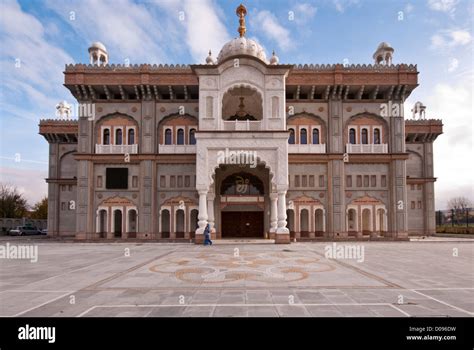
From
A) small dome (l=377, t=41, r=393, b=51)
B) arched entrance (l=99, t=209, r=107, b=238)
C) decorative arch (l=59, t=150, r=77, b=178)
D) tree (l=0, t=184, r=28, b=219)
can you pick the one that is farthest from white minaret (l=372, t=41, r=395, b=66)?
tree (l=0, t=184, r=28, b=219)

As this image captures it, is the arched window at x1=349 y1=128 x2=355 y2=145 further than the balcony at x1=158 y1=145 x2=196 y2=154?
Yes

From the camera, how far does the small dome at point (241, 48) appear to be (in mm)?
27875

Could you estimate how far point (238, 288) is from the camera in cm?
905

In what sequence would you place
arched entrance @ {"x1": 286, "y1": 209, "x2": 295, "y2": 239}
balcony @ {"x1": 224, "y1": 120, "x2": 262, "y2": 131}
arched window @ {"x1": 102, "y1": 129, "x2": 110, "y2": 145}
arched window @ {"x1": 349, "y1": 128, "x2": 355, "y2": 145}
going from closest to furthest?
balcony @ {"x1": 224, "y1": 120, "x2": 262, "y2": 131}, arched entrance @ {"x1": 286, "y1": 209, "x2": 295, "y2": 239}, arched window @ {"x1": 349, "y1": 128, "x2": 355, "y2": 145}, arched window @ {"x1": 102, "y1": 129, "x2": 110, "y2": 145}

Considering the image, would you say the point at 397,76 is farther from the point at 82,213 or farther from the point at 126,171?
the point at 82,213

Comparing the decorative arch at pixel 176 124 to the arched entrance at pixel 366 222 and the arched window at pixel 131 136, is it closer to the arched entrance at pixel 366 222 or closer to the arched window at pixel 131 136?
the arched window at pixel 131 136

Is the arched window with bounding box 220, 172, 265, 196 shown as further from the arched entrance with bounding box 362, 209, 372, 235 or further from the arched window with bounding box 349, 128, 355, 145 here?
the arched entrance with bounding box 362, 209, 372, 235

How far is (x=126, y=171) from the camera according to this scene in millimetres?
29297

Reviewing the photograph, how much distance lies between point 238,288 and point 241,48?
2348 centimetres

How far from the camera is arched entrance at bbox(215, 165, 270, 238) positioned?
29.7 metres

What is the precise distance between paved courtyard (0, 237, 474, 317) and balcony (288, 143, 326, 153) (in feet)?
52.4
